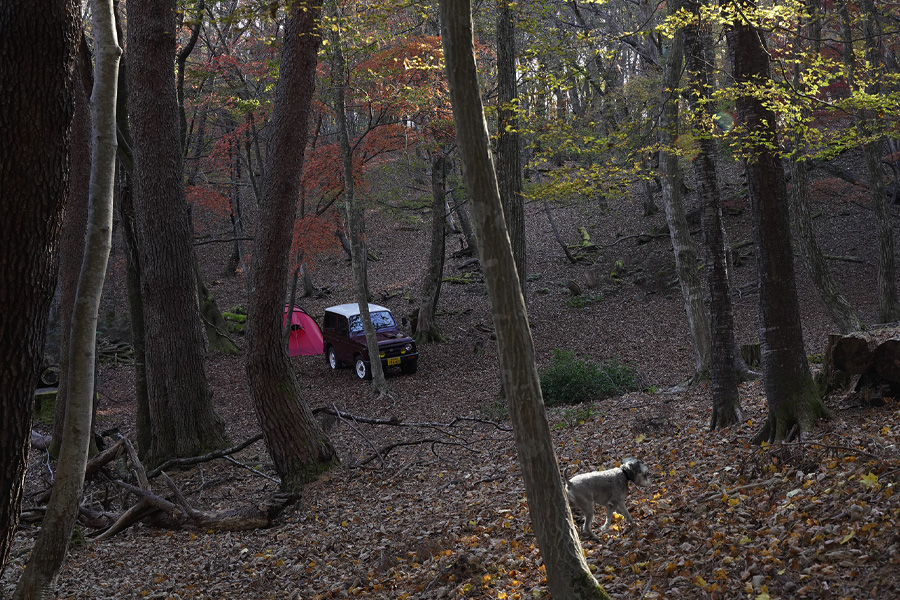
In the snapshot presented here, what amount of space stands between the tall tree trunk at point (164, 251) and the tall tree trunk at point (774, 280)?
730 centimetres

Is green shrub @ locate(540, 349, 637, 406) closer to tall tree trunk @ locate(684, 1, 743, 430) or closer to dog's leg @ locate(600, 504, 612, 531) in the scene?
tall tree trunk @ locate(684, 1, 743, 430)

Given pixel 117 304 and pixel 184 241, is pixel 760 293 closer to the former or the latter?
pixel 184 241

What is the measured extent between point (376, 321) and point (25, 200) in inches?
553

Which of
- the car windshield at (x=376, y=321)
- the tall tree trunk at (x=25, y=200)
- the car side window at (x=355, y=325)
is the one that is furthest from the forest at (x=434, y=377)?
the car side window at (x=355, y=325)

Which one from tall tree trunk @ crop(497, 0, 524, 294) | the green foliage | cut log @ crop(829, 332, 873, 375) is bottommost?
cut log @ crop(829, 332, 873, 375)

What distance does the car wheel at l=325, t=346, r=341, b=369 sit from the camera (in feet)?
58.0

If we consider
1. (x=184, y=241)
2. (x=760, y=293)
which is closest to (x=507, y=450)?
(x=760, y=293)

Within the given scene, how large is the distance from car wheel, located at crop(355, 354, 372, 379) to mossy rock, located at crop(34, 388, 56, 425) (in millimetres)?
6640

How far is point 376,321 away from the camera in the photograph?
695 inches

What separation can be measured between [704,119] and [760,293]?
2137 millimetres

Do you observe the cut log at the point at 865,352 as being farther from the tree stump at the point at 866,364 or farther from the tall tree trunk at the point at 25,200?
the tall tree trunk at the point at 25,200

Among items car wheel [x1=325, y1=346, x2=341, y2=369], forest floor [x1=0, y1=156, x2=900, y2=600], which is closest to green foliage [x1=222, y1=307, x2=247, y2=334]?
car wheel [x1=325, y1=346, x2=341, y2=369]

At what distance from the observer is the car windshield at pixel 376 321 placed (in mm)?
17234

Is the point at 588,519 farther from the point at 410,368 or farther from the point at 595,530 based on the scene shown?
the point at 410,368
